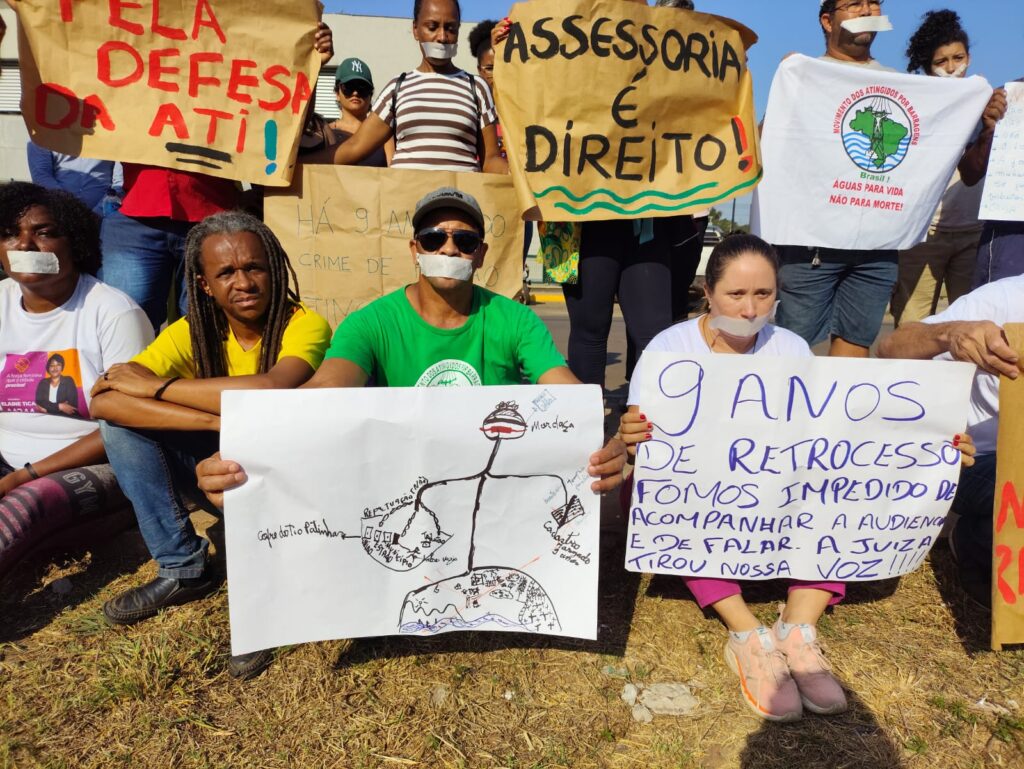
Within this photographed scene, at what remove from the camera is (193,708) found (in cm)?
197

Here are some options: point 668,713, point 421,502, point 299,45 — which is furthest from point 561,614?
point 299,45

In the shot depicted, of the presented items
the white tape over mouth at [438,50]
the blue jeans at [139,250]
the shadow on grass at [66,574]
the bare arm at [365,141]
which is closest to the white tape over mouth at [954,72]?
the white tape over mouth at [438,50]

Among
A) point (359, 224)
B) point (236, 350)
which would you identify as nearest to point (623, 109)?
point (359, 224)

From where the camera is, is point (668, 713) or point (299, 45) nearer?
point (668, 713)

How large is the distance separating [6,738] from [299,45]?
2.84 m

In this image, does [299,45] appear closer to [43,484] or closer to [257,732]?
[43,484]

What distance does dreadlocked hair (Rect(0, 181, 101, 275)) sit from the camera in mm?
2596

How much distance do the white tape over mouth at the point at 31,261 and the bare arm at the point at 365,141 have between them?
129 centimetres

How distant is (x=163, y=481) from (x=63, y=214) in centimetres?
125

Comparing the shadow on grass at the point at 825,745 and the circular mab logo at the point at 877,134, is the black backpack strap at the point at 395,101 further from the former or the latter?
the shadow on grass at the point at 825,745

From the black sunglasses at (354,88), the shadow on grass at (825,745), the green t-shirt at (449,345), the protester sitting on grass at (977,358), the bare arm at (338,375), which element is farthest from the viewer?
the black sunglasses at (354,88)

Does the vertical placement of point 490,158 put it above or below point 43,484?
above

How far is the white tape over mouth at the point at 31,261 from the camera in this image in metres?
2.57

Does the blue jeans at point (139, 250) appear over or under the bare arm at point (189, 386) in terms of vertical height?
over
